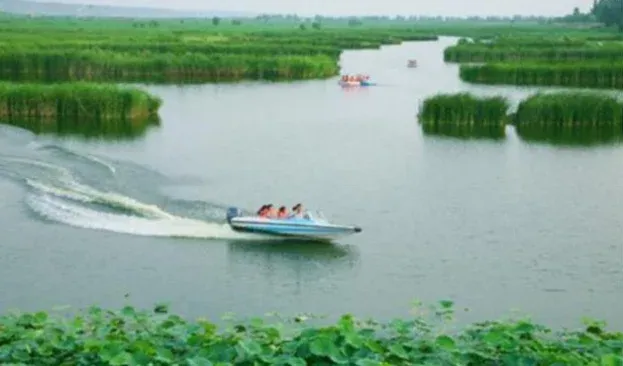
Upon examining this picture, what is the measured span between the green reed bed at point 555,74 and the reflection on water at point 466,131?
1858 centimetres

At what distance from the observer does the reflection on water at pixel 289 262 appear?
2105 centimetres

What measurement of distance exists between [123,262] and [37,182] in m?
8.78

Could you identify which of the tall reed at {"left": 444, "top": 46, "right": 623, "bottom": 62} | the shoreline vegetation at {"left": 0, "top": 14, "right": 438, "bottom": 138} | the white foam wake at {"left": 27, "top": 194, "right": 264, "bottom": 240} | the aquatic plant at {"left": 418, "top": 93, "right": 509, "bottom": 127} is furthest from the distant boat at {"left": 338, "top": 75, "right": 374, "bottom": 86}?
the white foam wake at {"left": 27, "top": 194, "right": 264, "bottom": 240}

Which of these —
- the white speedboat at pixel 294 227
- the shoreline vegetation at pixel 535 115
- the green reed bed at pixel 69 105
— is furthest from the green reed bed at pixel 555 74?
the white speedboat at pixel 294 227

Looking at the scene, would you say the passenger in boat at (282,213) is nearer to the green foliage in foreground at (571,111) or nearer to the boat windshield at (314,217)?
the boat windshield at (314,217)

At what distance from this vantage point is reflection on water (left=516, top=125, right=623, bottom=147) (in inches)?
1623

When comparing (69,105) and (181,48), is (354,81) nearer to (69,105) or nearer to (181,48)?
(181,48)

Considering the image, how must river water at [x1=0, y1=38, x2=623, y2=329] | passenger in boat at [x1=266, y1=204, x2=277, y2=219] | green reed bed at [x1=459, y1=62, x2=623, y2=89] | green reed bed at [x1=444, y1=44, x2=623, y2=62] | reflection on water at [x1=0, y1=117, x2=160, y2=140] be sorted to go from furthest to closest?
green reed bed at [x1=444, y1=44, x2=623, y2=62]
green reed bed at [x1=459, y1=62, x2=623, y2=89]
reflection on water at [x1=0, y1=117, x2=160, y2=140]
passenger in boat at [x1=266, y1=204, x2=277, y2=219]
river water at [x1=0, y1=38, x2=623, y2=329]

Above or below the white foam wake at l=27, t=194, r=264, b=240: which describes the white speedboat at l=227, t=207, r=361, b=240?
above

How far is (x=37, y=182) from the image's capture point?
2967cm

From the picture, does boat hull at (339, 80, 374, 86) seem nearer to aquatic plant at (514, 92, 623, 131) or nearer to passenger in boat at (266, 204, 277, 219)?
aquatic plant at (514, 92, 623, 131)

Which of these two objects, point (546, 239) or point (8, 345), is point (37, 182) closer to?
point (546, 239)

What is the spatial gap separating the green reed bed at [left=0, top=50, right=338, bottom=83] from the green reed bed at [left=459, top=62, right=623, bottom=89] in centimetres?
1318

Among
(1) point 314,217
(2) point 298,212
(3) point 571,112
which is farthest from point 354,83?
(2) point 298,212
